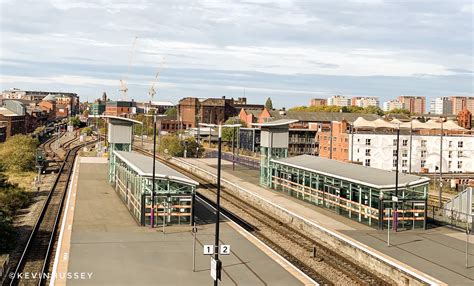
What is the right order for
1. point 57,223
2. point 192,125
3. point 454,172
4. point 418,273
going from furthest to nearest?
1. point 192,125
2. point 454,172
3. point 57,223
4. point 418,273

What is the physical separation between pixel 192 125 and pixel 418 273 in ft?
511

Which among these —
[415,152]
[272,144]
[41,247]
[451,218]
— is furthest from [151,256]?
[415,152]

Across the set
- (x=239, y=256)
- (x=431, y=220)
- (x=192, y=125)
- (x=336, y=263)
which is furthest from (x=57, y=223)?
(x=192, y=125)

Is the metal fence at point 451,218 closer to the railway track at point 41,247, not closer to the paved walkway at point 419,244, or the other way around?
the paved walkway at point 419,244

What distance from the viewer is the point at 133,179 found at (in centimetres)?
3497

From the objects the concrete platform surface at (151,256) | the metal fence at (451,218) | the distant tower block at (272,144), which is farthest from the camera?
the distant tower block at (272,144)

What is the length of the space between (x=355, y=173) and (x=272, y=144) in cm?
1462

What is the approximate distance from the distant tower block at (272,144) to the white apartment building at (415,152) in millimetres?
27232

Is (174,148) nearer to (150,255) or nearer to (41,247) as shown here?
(41,247)

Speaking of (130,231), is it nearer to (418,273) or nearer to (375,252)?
(375,252)

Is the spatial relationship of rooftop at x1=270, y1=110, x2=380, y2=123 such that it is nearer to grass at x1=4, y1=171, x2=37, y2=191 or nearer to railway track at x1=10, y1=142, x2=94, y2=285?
grass at x1=4, y1=171, x2=37, y2=191

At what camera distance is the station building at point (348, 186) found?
31844 millimetres

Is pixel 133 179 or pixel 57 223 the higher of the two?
pixel 133 179

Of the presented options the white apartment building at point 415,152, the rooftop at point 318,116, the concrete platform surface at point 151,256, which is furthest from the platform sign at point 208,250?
the rooftop at point 318,116
